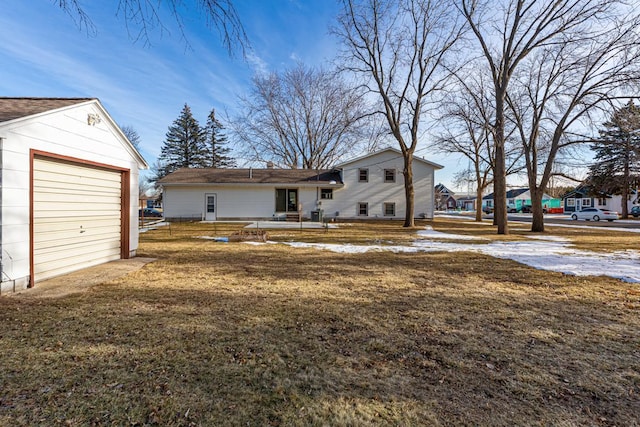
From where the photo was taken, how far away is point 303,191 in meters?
22.1

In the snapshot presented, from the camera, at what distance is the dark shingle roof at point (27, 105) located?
14.4 feet

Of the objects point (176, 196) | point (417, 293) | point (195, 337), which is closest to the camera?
point (195, 337)

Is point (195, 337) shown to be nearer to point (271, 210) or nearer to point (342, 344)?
point (342, 344)

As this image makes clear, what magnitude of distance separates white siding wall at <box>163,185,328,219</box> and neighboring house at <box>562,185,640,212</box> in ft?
119

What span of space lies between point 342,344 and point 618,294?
4918 millimetres

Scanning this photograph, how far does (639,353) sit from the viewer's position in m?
2.79

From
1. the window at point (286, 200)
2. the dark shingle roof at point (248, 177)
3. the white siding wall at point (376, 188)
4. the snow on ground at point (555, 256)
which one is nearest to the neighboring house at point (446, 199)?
the white siding wall at point (376, 188)

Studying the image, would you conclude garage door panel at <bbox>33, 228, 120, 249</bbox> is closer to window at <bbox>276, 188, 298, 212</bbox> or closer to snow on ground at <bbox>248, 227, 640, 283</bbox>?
snow on ground at <bbox>248, 227, 640, 283</bbox>

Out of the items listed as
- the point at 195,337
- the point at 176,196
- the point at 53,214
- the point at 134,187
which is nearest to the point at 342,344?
the point at 195,337

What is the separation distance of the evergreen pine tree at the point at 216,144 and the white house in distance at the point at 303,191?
2034 centimetres

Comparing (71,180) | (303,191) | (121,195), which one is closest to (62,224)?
(71,180)

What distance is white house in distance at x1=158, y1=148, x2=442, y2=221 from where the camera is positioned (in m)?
21.1

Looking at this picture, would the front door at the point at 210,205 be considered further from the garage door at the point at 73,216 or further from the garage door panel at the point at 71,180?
the garage door panel at the point at 71,180

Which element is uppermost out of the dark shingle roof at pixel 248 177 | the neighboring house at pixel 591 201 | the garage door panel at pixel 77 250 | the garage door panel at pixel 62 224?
the dark shingle roof at pixel 248 177
